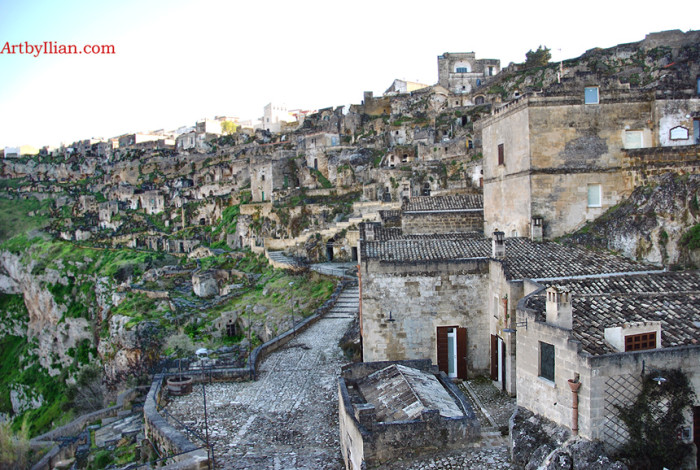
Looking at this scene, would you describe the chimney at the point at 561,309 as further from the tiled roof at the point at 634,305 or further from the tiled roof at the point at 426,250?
the tiled roof at the point at 426,250

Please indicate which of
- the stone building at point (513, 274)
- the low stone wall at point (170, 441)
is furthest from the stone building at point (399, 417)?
the low stone wall at point (170, 441)

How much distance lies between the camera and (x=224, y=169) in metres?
68.4

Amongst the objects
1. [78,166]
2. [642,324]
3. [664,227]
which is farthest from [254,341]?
[78,166]

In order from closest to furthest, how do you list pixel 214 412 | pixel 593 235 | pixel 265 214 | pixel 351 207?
pixel 214 412 < pixel 593 235 < pixel 351 207 < pixel 265 214

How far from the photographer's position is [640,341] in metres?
8.88

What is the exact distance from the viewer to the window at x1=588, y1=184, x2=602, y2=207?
17.8 metres

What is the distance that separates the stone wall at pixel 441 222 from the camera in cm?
2173

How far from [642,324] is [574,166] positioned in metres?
10.1

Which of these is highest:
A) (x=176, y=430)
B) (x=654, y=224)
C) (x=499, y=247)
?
(x=654, y=224)

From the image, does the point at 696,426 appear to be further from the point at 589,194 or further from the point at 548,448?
the point at 589,194

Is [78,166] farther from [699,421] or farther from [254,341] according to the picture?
[699,421]

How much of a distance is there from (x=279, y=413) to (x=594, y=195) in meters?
12.5

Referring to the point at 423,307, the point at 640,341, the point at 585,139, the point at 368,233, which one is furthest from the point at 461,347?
the point at 585,139

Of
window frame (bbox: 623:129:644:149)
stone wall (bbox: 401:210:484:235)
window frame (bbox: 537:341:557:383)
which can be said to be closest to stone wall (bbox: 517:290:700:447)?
window frame (bbox: 537:341:557:383)
